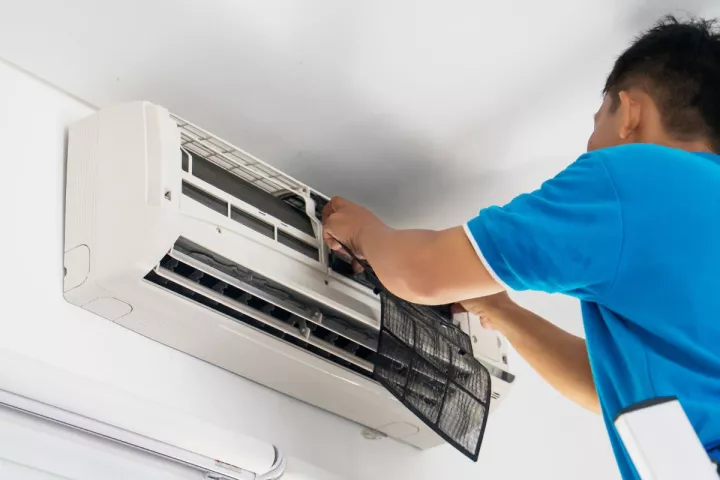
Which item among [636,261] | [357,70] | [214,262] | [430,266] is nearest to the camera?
[636,261]

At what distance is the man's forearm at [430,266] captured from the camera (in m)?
0.93

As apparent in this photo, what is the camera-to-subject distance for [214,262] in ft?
3.64

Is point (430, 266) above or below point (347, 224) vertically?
below

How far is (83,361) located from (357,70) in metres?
0.58

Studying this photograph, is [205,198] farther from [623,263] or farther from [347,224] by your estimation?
[623,263]

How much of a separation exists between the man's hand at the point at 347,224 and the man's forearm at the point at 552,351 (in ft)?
0.95

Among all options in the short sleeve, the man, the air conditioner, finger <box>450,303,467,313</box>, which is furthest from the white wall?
the short sleeve

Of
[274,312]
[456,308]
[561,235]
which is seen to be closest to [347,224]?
[274,312]

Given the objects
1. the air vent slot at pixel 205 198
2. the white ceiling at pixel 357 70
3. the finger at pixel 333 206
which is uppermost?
the white ceiling at pixel 357 70

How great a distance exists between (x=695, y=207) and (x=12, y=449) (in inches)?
33.1

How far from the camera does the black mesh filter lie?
3.77ft

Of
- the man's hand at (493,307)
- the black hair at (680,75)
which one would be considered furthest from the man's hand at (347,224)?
the black hair at (680,75)

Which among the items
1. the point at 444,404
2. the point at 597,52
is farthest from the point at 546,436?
the point at 597,52

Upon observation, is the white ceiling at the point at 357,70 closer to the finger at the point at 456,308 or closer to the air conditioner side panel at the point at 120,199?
the air conditioner side panel at the point at 120,199
